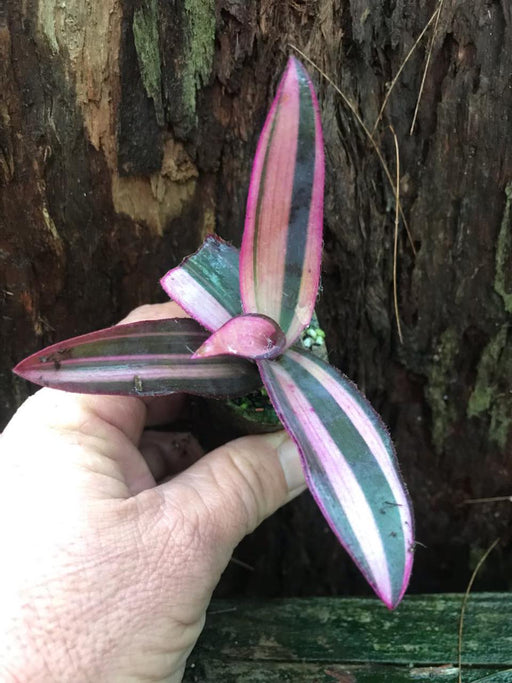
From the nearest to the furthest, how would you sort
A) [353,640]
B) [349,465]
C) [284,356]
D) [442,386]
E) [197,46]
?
[349,465] → [284,356] → [197,46] → [353,640] → [442,386]

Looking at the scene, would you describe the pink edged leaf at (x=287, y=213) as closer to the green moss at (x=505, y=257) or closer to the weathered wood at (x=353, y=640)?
the green moss at (x=505, y=257)

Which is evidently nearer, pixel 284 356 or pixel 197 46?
pixel 284 356

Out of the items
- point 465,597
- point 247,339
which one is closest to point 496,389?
point 465,597

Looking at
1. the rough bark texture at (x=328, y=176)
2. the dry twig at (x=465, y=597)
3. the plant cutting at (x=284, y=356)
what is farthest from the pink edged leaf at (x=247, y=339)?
the dry twig at (x=465, y=597)

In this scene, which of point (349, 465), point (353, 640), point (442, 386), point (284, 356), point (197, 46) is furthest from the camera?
point (442, 386)

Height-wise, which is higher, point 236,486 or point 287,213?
point 287,213

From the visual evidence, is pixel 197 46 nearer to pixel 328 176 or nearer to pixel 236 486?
pixel 328 176

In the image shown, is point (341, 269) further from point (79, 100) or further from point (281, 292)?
point (79, 100)
